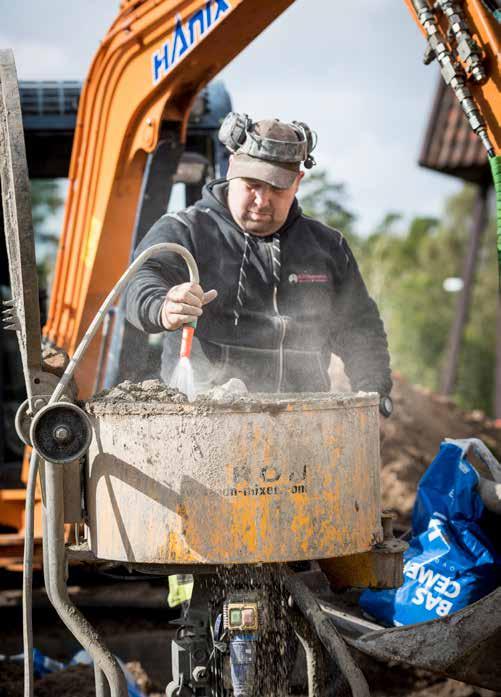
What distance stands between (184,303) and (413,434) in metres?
6.77

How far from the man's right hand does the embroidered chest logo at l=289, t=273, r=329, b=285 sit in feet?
2.39

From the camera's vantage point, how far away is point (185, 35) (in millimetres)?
4145

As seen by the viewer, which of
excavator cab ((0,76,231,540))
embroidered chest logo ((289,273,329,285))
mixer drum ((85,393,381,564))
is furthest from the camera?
excavator cab ((0,76,231,540))

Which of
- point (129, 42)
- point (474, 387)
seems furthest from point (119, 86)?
point (474, 387)

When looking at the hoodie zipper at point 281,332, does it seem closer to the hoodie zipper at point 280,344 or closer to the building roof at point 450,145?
the hoodie zipper at point 280,344

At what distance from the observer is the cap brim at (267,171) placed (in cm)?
346

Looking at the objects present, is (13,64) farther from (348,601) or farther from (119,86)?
(348,601)

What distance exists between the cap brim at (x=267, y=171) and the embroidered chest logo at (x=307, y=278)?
376 millimetres

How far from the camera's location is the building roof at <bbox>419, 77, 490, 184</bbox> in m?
12.4

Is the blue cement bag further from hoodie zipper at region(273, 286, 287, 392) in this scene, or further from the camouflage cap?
the camouflage cap

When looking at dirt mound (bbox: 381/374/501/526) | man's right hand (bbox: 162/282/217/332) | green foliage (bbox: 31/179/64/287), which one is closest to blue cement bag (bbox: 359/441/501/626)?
man's right hand (bbox: 162/282/217/332)

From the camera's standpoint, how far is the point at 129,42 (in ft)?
14.7

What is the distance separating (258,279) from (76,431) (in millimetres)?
1166

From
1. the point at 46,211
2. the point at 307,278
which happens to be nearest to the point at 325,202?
the point at 307,278
